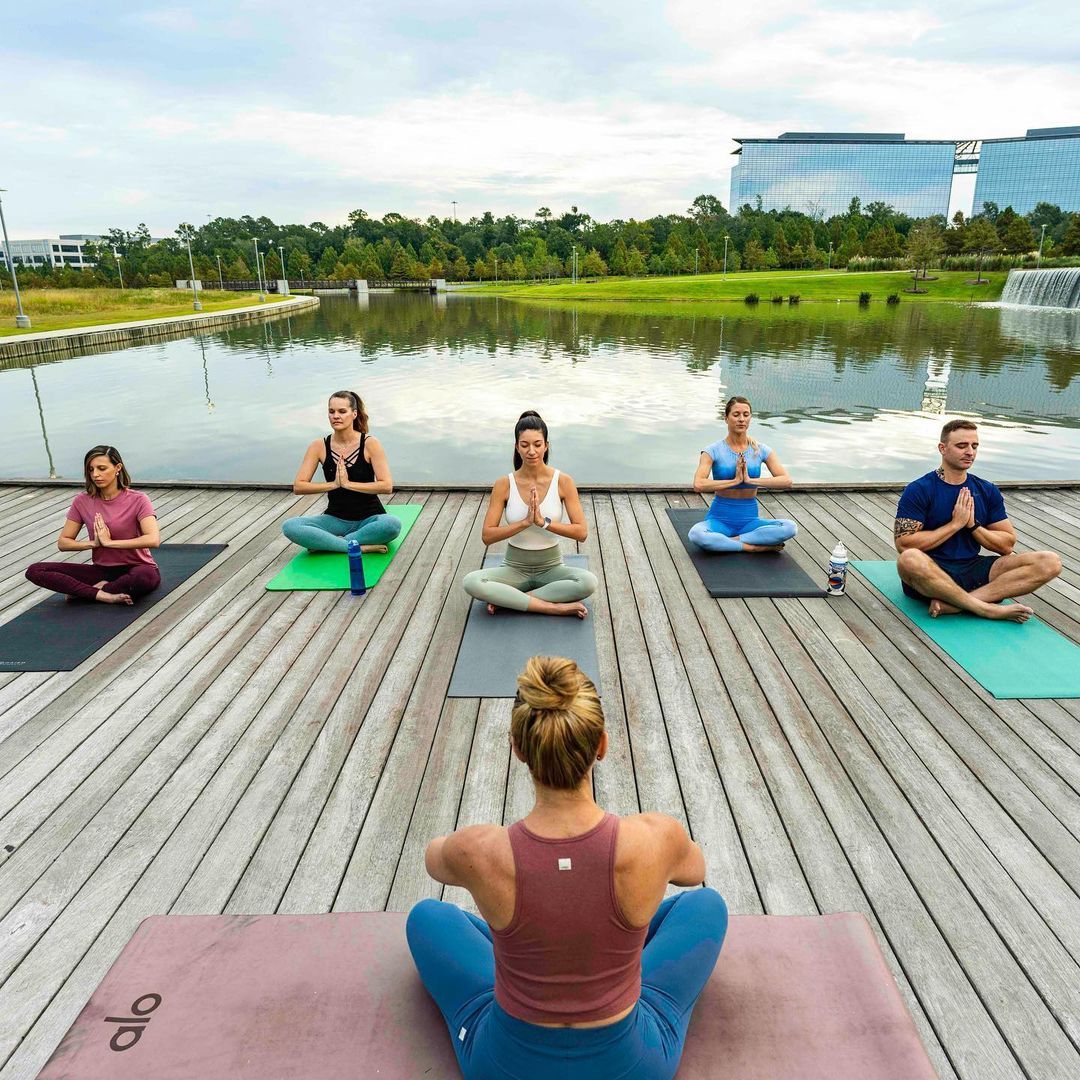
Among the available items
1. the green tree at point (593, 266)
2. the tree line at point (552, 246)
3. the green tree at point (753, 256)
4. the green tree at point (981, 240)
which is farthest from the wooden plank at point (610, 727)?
the green tree at point (753, 256)

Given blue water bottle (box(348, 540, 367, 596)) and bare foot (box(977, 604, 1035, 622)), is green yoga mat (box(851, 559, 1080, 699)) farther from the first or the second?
blue water bottle (box(348, 540, 367, 596))

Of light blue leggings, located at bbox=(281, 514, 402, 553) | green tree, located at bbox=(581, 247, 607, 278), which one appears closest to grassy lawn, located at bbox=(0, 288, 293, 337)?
light blue leggings, located at bbox=(281, 514, 402, 553)

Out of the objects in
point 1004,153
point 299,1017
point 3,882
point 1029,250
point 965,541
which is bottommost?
point 3,882

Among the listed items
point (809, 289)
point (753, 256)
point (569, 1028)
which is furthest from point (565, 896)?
point (753, 256)

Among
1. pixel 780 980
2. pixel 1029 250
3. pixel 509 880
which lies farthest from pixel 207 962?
pixel 1029 250

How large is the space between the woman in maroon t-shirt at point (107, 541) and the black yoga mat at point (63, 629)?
100 millimetres

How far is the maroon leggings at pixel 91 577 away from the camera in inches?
192

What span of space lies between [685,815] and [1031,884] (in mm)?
1268

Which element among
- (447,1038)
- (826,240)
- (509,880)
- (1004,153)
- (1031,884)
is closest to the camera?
(509,880)

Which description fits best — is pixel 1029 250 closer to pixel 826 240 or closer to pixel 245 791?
pixel 826 240

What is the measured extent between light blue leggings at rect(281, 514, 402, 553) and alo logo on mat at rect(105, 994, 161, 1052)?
3.88 meters

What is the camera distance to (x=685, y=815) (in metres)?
2.97

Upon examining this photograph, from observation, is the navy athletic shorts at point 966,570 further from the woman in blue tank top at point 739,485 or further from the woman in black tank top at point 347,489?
the woman in black tank top at point 347,489

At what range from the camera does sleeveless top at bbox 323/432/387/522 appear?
19.1 ft
